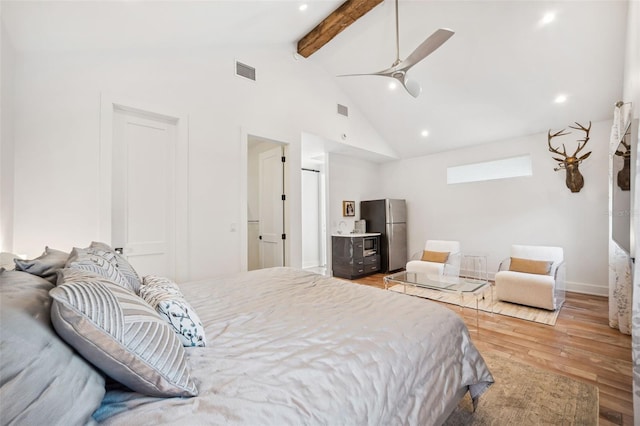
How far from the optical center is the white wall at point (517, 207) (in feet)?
13.1

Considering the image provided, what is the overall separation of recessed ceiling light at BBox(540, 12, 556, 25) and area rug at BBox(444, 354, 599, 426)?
3537 mm

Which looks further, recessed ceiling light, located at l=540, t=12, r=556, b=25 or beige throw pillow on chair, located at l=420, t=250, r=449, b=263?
beige throw pillow on chair, located at l=420, t=250, r=449, b=263

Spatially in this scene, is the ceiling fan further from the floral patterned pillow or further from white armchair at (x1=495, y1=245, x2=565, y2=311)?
white armchair at (x1=495, y1=245, x2=565, y2=311)

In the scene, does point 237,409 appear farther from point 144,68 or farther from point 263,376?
point 144,68

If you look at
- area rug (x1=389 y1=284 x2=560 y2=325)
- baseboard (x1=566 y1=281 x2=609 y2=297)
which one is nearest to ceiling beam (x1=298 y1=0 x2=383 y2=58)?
area rug (x1=389 y1=284 x2=560 y2=325)

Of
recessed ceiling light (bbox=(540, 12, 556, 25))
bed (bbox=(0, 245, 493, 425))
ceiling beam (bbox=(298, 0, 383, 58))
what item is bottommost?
bed (bbox=(0, 245, 493, 425))

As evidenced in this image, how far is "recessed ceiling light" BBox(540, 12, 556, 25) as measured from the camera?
9.55 feet

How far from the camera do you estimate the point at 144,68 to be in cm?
272

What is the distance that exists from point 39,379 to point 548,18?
15.1 ft

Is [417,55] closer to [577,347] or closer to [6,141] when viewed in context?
[577,347]

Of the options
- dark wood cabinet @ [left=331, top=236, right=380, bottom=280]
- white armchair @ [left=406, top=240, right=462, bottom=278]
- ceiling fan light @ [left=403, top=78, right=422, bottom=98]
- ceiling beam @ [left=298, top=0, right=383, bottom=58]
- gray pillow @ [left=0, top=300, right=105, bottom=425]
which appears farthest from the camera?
dark wood cabinet @ [left=331, top=236, right=380, bottom=280]

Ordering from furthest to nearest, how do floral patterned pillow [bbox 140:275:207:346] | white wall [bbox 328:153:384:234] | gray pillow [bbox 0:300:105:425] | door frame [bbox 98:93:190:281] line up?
white wall [bbox 328:153:384:234] < door frame [bbox 98:93:190:281] < floral patterned pillow [bbox 140:275:207:346] < gray pillow [bbox 0:300:105:425]

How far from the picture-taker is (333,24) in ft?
11.6

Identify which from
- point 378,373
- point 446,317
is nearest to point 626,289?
point 446,317
